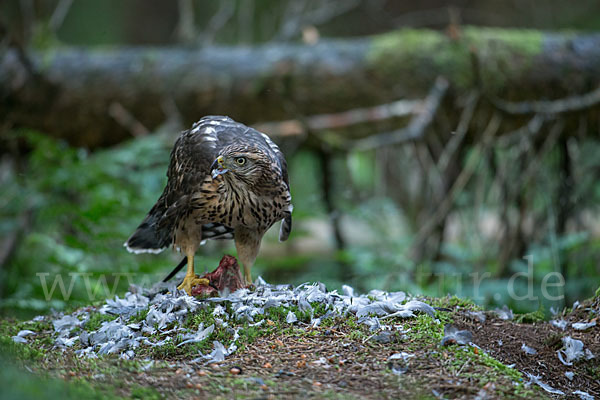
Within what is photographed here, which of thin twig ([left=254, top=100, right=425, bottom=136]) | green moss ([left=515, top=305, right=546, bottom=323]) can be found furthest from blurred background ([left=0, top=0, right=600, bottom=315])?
green moss ([left=515, top=305, right=546, bottom=323])

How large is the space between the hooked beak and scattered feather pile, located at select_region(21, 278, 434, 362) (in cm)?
69

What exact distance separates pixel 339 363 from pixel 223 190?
4.27ft

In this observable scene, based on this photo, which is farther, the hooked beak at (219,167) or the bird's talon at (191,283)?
the bird's talon at (191,283)

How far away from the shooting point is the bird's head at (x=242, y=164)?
3.27 metres

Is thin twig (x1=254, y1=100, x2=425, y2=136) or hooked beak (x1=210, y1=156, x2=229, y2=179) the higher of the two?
thin twig (x1=254, y1=100, x2=425, y2=136)

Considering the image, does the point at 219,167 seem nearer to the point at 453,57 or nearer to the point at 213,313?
the point at 213,313

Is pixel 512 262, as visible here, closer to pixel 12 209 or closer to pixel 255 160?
pixel 255 160

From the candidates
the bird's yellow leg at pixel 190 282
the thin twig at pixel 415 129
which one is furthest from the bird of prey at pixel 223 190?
the thin twig at pixel 415 129

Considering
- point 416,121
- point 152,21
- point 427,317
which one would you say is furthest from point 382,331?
point 152,21

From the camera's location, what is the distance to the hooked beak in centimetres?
323

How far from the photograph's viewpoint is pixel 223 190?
11.1 ft

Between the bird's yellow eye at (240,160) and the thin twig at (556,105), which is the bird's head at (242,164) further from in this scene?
the thin twig at (556,105)

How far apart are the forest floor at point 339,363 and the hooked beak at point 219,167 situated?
0.77m

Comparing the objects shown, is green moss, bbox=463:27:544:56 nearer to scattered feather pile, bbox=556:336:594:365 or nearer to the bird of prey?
the bird of prey
